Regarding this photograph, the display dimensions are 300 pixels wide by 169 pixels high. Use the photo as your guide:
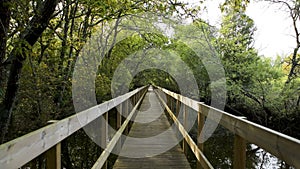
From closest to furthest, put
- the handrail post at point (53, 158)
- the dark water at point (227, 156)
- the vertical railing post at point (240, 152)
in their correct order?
the handrail post at point (53, 158)
the vertical railing post at point (240, 152)
the dark water at point (227, 156)

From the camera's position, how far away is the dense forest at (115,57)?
152 inches

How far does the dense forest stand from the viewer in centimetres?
387

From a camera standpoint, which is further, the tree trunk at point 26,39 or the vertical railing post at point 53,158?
the tree trunk at point 26,39

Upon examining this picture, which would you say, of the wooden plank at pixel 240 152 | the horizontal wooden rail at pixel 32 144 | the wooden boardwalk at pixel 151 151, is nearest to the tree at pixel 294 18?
the wooden boardwalk at pixel 151 151

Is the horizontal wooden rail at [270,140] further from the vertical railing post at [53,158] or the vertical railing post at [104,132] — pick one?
the vertical railing post at [104,132]

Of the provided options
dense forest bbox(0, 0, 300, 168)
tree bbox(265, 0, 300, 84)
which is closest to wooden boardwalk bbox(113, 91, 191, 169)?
dense forest bbox(0, 0, 300, 168)

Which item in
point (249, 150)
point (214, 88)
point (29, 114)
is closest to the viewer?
point (29, 114)

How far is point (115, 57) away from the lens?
56.6ft

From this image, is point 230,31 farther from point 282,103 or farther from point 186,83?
point 282,103

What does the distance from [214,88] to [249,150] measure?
6.76 meters

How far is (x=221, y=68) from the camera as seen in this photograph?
15.9 meters

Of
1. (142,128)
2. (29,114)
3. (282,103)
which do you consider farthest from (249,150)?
(29,114)

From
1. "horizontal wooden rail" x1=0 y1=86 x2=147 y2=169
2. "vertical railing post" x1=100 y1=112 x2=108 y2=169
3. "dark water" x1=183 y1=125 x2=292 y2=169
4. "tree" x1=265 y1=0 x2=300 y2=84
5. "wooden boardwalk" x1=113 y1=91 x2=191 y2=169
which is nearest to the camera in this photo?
"horizontal wooden rail" x1=0 y1=86 x2=147 y2=169

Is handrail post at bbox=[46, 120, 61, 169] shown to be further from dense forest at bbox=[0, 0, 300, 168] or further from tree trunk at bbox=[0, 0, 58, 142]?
tree trunk at bbox=[0, 0, 58, 142]
